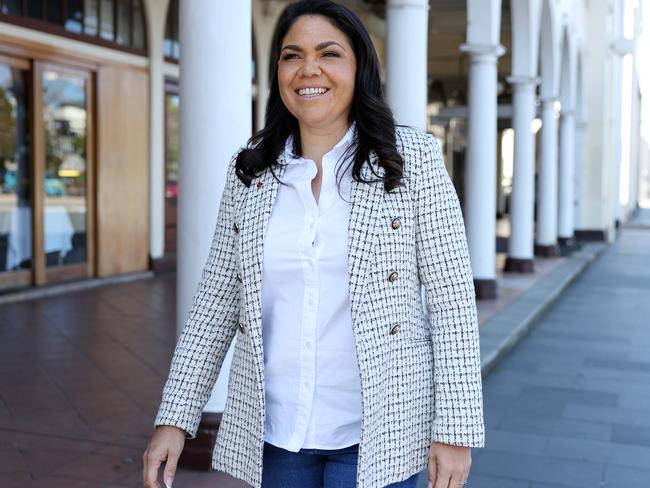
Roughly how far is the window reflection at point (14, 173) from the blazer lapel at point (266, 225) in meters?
7.41

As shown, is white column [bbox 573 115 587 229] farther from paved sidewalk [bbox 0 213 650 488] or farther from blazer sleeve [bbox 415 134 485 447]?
blazer sleeve [bbox 415 134 485 447]

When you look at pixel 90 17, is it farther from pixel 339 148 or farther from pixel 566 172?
pixel 566 172

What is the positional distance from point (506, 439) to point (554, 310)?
549 cm

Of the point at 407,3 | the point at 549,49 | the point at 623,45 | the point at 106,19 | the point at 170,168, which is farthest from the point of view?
the point at 623,45

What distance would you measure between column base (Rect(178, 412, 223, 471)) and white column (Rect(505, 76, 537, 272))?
30.5ft

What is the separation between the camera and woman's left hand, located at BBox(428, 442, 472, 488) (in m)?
1.74

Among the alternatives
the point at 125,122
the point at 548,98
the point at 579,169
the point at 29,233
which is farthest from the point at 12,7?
the point at 579,169

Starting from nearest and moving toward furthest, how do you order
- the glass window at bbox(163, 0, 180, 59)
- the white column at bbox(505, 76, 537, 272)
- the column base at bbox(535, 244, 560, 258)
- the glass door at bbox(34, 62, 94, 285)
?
1. the glass door at bbox(34, 62, 94, 285)
2. the glass window at bbox(163, 0, 180, 59)
3. the white column at bbox(505, 76, 537, 272)
4. the column base at bbox(535, 244, 560, 258)

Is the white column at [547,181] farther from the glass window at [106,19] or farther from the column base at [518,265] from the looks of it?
the glass window at [106,19]

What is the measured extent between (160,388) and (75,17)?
18.2 ft

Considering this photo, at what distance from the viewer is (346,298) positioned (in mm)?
1743

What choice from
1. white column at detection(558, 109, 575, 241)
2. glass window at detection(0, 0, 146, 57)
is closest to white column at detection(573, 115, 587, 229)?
white column at detection(558, 109, 575, 241)

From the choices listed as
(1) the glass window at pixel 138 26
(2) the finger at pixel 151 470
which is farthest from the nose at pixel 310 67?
(1) the glass window at pixel 138 26

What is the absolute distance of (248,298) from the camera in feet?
5.94
